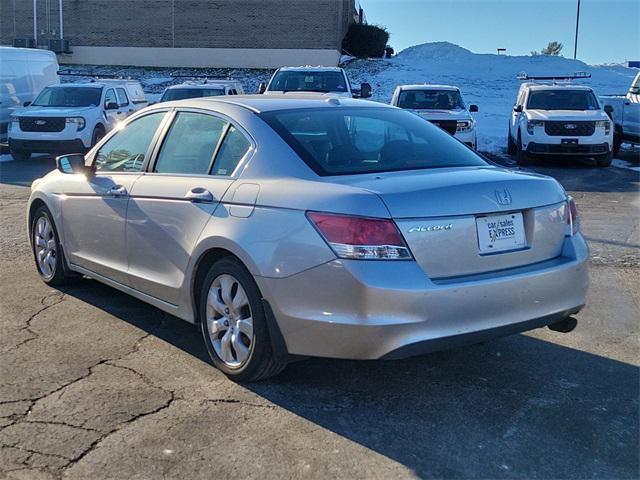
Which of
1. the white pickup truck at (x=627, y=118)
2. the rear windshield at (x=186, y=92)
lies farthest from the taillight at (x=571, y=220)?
the white pickup truck at (x=627, y=118)

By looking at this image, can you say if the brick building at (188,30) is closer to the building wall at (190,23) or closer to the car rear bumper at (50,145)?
the building wall at (190,23)

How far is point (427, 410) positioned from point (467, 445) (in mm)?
423

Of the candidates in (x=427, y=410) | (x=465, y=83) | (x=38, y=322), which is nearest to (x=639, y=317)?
(x=427, y=410)

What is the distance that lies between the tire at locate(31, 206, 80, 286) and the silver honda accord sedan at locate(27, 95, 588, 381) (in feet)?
3.10

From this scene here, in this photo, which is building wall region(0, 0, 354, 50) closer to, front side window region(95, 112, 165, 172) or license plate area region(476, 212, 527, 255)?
front side window region(95, 112, 165, 172)

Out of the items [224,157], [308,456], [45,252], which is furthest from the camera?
[45,252]

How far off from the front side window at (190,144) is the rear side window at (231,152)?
0.07 m

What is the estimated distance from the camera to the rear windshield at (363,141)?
4273 millimetres

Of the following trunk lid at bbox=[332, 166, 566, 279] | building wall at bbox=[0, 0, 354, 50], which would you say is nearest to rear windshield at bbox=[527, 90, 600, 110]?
trunk lid at bbox=[332, 166, 566, 279]

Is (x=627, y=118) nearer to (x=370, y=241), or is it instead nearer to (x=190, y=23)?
(x=370, y=241)

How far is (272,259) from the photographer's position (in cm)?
387

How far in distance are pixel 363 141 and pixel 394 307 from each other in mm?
1410

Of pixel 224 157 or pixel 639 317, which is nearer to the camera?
pixel 224 157

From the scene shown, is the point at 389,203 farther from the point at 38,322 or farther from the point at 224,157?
the point at 38,322
